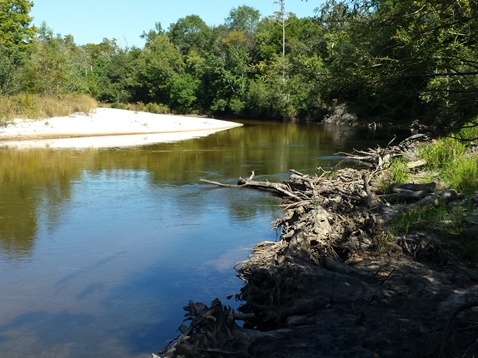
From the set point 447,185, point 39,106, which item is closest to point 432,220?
point 447,185

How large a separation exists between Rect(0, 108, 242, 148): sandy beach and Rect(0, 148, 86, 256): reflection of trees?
3.75 metres

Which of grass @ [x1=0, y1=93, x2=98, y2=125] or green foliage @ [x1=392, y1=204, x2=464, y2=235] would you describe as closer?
green foliage @ [x1=392, y1=204, x2=464, y2=235]

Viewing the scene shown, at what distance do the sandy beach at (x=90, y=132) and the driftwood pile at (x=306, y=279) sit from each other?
66.3ft

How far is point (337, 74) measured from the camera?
4.34m

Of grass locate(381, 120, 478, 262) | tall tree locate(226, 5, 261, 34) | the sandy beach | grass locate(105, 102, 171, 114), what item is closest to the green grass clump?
grass locate(381, 120, 478, 262)

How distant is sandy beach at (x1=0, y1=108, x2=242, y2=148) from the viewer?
27775mm

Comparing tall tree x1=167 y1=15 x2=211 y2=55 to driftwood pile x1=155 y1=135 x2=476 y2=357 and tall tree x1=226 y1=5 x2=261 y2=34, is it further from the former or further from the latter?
driftwood pile x1=155 y1=135 x2=476 y2=357

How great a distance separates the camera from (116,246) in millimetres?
10055

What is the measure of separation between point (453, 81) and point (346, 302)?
2926mm

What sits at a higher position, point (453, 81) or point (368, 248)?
point (453, 81)

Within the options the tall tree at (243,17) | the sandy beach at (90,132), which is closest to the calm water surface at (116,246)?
the sandy beach at (90,132)

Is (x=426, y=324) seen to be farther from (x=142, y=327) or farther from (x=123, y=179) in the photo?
(x=123, y=179)

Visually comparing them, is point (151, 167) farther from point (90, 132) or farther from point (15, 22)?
point (15, 22)

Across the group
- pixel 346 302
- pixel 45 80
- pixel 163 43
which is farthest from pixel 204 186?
pixel 163 43
